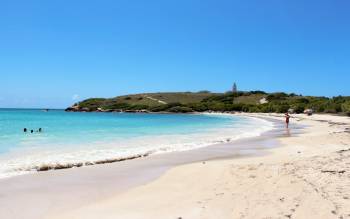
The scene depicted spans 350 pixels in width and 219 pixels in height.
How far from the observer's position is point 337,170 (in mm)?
10648

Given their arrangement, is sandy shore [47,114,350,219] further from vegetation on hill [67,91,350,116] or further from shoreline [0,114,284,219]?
vegetation on hill [67,91,350,116]

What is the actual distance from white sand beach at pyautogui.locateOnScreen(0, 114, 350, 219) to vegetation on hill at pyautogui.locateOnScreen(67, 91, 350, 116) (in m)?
96.9

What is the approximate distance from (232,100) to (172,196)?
15303 cm

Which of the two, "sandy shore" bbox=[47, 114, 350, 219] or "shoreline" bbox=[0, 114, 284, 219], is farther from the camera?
"shoreline" bbox=[0, 114, 284, 219]

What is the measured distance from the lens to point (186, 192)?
8.89 m

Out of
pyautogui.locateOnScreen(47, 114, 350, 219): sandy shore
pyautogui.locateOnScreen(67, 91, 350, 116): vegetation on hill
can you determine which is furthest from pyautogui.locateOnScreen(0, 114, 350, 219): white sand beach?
pyautogui.locateOnScreen(67, 91, 350, 116): vegetation on hill

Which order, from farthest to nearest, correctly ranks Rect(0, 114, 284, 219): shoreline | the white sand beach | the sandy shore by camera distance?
Rect(0, 114, 284, 219): shoreline
the white sand beach
the sandy shore

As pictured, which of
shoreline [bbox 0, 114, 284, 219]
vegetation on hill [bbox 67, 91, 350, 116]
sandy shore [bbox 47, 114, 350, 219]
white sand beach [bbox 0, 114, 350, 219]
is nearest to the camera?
sandy shore [bbox 47, 114, 350, 219]

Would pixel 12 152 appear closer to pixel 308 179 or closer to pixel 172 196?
pixel 172 196

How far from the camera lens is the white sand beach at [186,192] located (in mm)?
7086

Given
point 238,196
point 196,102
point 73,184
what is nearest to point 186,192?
point 238,196

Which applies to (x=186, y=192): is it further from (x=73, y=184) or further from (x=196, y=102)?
(x=196, y=102)

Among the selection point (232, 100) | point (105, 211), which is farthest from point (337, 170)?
point (232, 100)

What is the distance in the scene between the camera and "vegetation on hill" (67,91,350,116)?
127 meters
